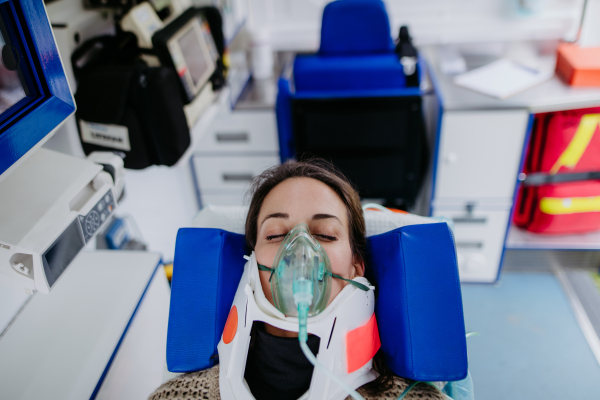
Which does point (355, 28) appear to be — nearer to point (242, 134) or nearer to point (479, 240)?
point (242, 134)

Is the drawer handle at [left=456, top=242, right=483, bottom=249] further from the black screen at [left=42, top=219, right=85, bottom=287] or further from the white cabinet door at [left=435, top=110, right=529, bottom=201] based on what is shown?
the black screen at [left=42, top=219, right=85, bottom=287]

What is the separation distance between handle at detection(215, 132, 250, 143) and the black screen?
1392 millimetres

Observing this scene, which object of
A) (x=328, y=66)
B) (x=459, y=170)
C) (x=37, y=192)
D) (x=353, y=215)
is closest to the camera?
(x=37, y=192)

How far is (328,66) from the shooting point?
1.88 meters

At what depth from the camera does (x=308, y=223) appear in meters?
1.17

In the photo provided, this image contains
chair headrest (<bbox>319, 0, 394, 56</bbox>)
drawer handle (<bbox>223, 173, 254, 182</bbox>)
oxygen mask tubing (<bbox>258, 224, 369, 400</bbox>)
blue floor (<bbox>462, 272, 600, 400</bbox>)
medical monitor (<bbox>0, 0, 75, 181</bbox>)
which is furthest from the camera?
drawer handle (<bbox>223, 173, 254, 182</bbox>)

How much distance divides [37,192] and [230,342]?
610 mm

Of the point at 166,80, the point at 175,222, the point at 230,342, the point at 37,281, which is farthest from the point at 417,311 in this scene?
the point at 175,222

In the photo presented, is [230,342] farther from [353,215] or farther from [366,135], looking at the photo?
[366,135]

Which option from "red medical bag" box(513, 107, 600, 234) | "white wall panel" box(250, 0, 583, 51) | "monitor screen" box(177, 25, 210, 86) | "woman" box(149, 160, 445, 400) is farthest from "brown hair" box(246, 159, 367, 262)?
"white wall panel" box(250, 0, 583, 51)

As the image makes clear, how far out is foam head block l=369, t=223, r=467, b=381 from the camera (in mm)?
1057

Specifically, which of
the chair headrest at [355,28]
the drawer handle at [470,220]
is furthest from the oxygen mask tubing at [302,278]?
the chair headrest at [355,28]

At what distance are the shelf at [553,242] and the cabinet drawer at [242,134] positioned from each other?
1.42 m

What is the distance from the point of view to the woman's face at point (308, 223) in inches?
44.9
